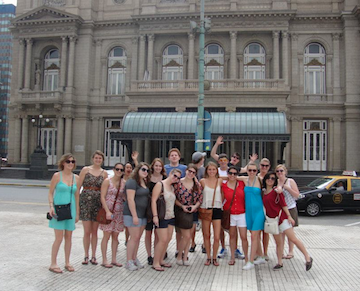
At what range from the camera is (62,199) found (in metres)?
6.22

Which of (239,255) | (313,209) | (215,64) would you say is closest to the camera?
(239,255)

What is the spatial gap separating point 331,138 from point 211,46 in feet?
45.4

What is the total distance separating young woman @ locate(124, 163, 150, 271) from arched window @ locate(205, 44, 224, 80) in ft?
90.5

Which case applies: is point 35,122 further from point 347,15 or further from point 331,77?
point 347,15

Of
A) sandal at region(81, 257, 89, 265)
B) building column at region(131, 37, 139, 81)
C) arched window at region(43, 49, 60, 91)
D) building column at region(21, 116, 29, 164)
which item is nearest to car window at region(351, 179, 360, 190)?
sandal at region(81, 257, 89, 265)

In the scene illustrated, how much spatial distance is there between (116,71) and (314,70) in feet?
62.0

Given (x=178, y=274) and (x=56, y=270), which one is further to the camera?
(x=178, y=274)

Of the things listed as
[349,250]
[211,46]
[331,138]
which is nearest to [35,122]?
[211,46]

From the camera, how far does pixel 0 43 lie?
11319 cm

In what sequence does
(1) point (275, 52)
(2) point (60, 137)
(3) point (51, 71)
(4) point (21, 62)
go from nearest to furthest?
(1) point (275, 52) < (2) point (60, 137) < (4) point (21, 62) < (3) point (51, 71)

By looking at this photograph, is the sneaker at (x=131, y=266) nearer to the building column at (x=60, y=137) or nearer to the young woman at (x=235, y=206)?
the young woman at (x=235, y=206)

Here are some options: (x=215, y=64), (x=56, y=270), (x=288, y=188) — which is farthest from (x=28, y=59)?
(x=288, y=188)

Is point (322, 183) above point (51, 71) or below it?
below

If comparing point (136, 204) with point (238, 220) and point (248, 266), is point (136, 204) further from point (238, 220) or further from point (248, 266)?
point (248, 266)
